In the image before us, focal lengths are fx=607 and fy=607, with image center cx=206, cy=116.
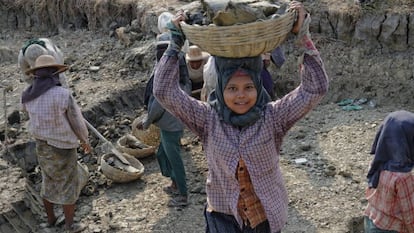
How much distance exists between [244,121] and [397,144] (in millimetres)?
1005

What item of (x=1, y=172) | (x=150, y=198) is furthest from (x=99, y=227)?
(x=1, y=172)

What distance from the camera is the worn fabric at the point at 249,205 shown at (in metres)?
3.18

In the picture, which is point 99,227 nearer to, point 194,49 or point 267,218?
point 194,49

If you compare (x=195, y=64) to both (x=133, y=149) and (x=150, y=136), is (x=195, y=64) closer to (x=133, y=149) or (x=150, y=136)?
(x=150, y=136)

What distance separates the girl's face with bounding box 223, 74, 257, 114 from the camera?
3.05 meters

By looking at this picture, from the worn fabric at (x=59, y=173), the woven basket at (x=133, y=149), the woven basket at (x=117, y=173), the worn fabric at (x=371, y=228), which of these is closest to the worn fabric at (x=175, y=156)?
the woven basket at (x=117, y=173)

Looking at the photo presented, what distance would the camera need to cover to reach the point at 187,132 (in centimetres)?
730

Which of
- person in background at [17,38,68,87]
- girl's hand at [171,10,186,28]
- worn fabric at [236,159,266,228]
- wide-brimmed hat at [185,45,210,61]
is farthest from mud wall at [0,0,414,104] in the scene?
worn fabric at [236,159,266,228]

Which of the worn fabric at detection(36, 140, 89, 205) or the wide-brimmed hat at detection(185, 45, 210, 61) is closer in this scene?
the worn fabric at detection(36, 140, 89, 205)

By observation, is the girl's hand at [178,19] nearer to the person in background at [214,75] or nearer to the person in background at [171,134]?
the person in background at [214,75]

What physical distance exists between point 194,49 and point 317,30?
3.03 meters

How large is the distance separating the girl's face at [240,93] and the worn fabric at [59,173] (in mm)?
2349

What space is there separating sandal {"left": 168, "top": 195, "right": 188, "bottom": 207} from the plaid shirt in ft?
7.47

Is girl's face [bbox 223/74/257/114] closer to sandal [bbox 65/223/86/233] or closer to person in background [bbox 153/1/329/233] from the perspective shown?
person in background [bbox 153/1/329/233]
